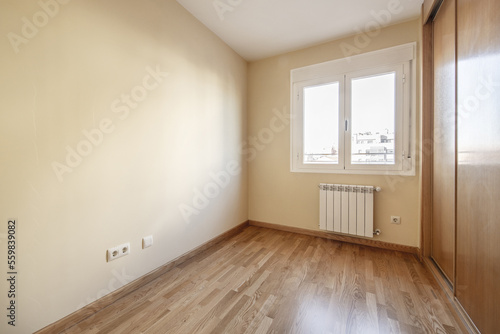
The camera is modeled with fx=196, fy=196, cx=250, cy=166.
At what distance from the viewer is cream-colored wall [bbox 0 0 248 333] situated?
1.13 metres

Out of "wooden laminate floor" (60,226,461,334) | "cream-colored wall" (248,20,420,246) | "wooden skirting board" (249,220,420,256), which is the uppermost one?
"cream-colored wall" (248,20,420,246)

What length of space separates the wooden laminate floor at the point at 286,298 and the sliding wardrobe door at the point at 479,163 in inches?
12.0

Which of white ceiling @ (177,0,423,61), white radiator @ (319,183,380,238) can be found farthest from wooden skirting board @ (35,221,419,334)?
white ceiling @ (177,0,423,61)

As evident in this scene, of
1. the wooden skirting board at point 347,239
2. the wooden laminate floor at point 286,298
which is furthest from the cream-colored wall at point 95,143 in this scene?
the wooden skirting board at point 347,239

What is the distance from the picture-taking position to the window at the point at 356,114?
238cm

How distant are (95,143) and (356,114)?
→ 285cm

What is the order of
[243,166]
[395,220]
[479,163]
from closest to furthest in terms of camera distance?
1. [479,163]
2. [395,220]
3. [243,166]

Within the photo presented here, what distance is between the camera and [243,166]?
3.31 metres

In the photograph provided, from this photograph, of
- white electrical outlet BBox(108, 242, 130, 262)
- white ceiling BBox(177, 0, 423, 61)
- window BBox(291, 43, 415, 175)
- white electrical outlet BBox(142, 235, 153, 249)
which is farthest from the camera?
window BBox(291, 43, 415, 175)

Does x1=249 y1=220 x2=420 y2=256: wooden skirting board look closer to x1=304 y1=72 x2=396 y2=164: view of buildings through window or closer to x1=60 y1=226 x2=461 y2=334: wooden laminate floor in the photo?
x1=60 y1=226 x2=461 y2=334: wooden laminate floor

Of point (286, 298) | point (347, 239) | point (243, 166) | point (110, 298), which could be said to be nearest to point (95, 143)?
point (110, 298)

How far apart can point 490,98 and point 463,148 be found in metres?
0.43

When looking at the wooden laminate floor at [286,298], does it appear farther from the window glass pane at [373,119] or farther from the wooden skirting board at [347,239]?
the window glass pane at [373,119]

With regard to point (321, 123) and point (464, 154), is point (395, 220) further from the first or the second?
point (321, 123)
